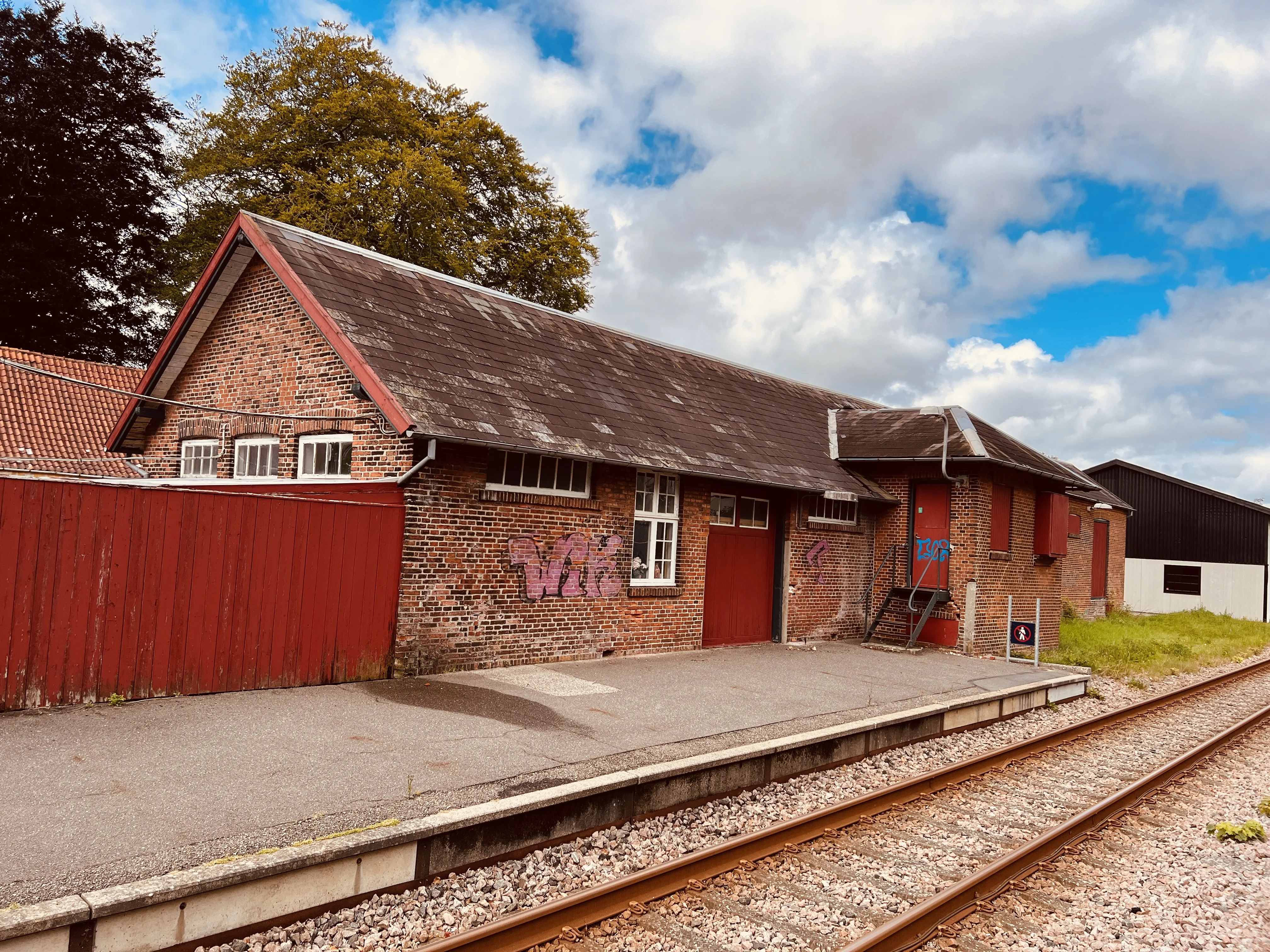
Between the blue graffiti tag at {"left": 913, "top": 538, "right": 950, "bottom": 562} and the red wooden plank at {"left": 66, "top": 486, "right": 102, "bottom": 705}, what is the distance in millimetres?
13915

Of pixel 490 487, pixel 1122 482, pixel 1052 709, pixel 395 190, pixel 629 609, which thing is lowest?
pixel 1052 709

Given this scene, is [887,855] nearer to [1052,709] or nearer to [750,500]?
[1052,709]

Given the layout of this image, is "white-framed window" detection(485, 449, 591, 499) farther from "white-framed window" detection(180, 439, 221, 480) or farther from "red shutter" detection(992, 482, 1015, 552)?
"red shutter" detection(992, 482, 1015, 552)

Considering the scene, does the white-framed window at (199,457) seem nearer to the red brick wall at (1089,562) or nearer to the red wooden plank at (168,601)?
the red wooden plank at (168,601)

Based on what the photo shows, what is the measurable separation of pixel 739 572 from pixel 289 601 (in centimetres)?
795

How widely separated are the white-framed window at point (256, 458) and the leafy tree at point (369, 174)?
45.1ft

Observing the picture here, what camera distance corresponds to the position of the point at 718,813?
689cm

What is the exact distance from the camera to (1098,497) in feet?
86.8

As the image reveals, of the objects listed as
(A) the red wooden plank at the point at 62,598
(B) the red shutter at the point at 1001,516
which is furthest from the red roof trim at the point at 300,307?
(B) the red shutter at the point at 1001,516

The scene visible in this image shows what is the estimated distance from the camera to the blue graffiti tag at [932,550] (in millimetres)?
16547

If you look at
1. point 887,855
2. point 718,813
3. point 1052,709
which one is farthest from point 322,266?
point 1052,709

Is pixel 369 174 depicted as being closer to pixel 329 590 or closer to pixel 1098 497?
pixel 329 590

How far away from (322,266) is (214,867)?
9099 millimetres

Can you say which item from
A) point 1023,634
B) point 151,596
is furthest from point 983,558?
point 151,596
